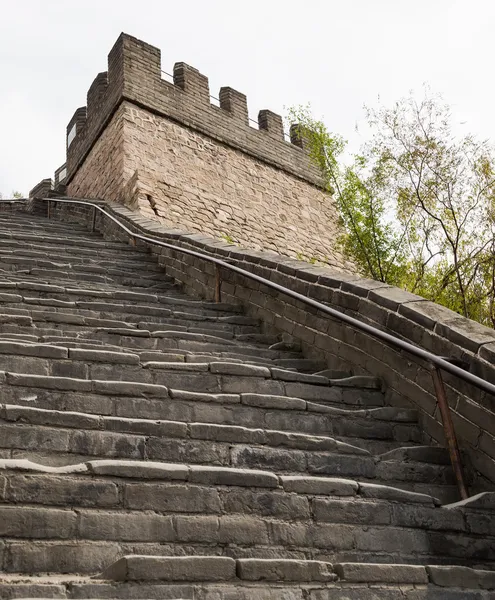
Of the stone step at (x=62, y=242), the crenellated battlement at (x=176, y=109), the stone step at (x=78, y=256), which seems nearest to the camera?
the stone step at (x=78, y=256)

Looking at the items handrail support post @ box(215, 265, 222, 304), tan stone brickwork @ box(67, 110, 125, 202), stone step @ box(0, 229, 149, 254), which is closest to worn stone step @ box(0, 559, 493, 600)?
handrail support post @ box(215, 265, 222, 304)

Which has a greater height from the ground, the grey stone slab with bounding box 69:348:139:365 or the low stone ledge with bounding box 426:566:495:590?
the grey stone slab with bounding box 69:348:139:365

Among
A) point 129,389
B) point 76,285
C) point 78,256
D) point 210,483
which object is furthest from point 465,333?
point 78,256

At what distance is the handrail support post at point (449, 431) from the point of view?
356cm

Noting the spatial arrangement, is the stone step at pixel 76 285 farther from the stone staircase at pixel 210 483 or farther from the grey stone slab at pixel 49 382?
the grey stone slab at pixel 49 382

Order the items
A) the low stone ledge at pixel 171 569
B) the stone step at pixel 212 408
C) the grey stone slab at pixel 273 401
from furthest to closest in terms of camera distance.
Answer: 1. the grey stone slab at pixel 273 401
2. the stone step at pixel 212 408
3. the low stone ledge at pixel 171 569

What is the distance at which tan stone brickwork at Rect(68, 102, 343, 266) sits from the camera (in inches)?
483

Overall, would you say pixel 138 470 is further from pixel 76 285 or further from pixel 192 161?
pixel 192 161

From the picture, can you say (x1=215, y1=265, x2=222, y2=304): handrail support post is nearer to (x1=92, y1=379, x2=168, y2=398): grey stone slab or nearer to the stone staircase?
the stone staircase

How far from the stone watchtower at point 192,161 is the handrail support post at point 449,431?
840 centimetres

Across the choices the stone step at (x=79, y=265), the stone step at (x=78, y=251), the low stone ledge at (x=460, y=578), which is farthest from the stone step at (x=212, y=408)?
the stone step at (x=78, y=251)

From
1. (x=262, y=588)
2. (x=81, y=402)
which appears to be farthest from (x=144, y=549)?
(x=81, y=402)

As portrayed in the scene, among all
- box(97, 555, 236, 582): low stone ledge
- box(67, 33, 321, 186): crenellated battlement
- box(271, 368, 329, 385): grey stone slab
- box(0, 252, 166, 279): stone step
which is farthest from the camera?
box(67, 33, 321, 186): crenellated battlement

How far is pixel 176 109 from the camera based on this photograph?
13398 millimetres
